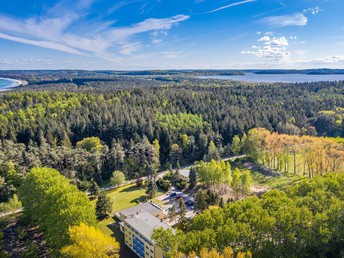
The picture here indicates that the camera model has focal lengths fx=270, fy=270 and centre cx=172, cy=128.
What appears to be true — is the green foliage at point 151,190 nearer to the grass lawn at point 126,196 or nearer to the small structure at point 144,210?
the grass lawn at point 126,196

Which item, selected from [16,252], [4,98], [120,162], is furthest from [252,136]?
[4,98]


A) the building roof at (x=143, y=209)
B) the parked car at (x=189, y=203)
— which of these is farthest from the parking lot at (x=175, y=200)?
the building roof at (x=143, y=209)

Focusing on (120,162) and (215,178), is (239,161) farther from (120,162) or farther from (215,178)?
(120,162)

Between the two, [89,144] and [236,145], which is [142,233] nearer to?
[89,144]

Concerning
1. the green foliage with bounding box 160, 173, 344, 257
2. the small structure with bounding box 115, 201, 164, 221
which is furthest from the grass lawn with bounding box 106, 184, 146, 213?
the green foliage with bounding box 160, 173, 344, 257

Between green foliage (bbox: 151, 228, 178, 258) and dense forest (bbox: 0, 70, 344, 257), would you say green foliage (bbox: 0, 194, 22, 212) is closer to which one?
dense forest (bbox: 0, 70, 344, 257)

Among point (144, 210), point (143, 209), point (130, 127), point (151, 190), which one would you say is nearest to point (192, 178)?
point (151, 190)
